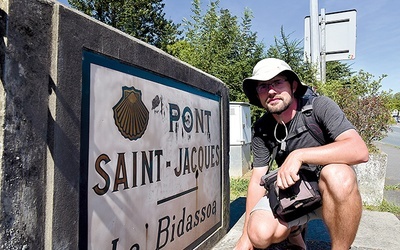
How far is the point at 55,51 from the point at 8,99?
0.29 metres

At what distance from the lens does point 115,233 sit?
67.0 inches

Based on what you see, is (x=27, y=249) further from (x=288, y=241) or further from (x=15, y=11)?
(x=288, y=241)

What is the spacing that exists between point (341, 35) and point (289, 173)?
561 centimetres

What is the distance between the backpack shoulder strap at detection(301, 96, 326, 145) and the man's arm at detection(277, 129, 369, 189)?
0.65ft

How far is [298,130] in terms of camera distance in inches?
94.4

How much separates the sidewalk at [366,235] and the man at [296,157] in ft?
2.08

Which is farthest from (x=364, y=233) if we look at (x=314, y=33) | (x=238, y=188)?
(x=314, y=33)

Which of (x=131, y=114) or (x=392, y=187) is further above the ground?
(x=131, y=114)

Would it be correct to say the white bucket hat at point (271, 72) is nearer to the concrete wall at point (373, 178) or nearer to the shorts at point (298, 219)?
the shorts at point (298, 219)

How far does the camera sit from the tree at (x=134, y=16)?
60.8 feet

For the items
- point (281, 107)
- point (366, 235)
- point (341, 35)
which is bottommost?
point (366, 235)

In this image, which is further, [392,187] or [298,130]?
[392,187]

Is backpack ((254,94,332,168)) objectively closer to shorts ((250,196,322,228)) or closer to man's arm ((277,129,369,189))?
man's arm ((277,129,369,189))

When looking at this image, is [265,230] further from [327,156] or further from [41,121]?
[41,121]
